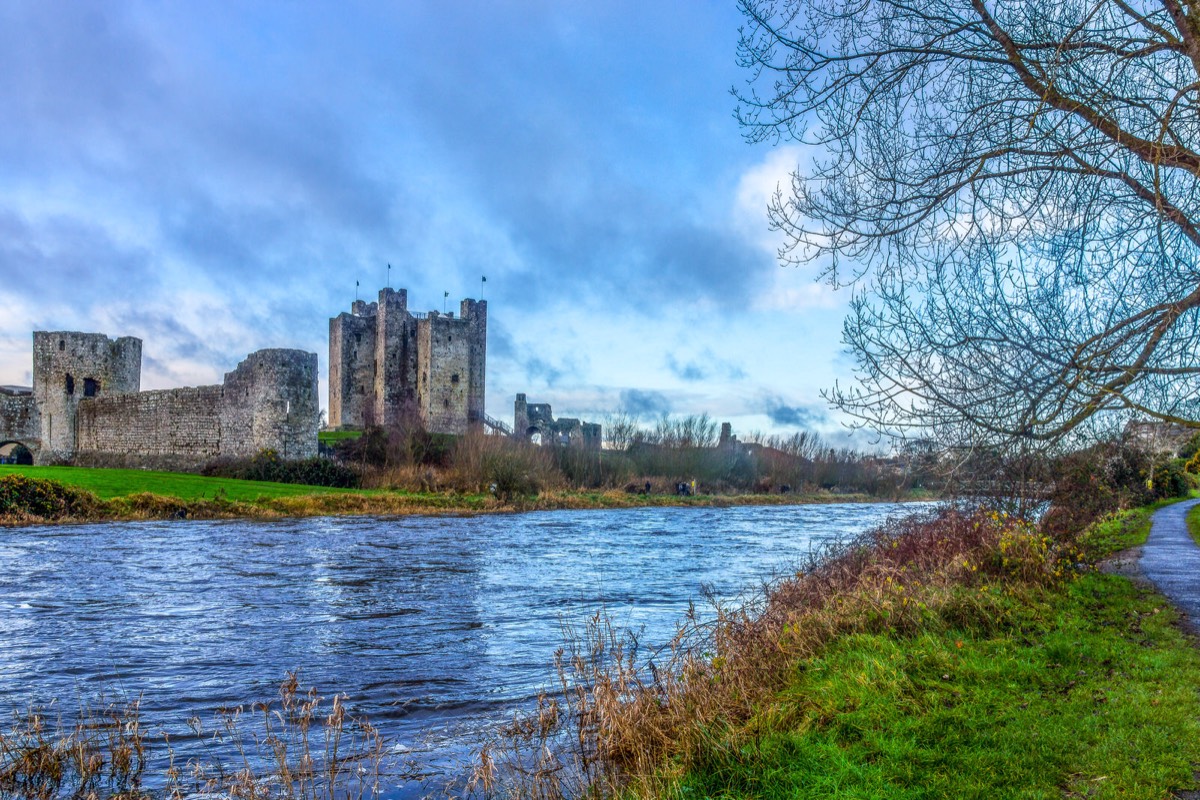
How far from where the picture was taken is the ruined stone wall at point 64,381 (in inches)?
1609

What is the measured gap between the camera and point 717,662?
6594 mm

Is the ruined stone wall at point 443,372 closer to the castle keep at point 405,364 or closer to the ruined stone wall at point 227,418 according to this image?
the castle keep at point 405,364

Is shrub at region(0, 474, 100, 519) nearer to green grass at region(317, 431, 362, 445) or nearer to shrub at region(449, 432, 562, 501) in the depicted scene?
shrub at region(449, 432, 562, 501)

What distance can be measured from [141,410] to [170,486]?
13.6 m

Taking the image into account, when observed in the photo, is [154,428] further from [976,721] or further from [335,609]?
[976,721]

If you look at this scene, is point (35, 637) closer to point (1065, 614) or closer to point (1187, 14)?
point (1065, 614)

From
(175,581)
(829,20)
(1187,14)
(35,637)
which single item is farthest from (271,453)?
(1187,14)

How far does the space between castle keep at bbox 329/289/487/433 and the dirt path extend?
39913mm

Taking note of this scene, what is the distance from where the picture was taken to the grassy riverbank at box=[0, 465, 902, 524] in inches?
884

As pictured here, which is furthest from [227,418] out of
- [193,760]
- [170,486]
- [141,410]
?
[193,760]

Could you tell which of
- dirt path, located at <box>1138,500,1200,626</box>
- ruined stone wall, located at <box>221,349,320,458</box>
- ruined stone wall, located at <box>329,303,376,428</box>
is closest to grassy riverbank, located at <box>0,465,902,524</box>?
ruined stone wall, located at <box>221,349,320,458</box>

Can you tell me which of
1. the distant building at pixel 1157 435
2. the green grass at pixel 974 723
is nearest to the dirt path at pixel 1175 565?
the distant building at pixel 1157 435

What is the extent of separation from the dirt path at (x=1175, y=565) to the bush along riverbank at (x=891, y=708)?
1341 mm

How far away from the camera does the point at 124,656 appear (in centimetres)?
841
